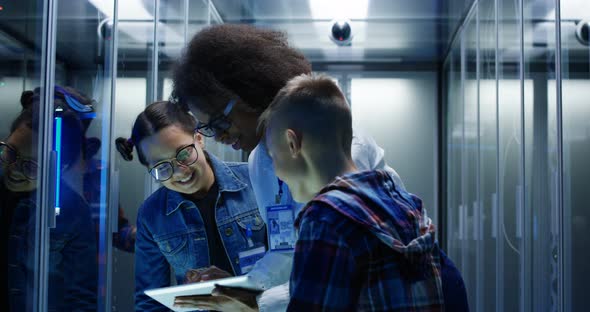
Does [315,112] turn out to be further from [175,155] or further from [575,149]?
[575,149]

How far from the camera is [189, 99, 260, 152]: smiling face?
72.7 inches

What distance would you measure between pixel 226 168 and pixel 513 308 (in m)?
2.45

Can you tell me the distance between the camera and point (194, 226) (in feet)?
7.36

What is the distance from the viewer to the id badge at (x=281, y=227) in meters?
1.69

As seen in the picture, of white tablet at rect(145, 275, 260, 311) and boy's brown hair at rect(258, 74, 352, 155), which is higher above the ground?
boy's brown hair at rect(258, 74, 352, 155)

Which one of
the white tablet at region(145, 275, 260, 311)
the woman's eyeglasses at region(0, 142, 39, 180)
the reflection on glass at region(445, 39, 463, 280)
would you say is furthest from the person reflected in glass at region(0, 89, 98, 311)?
the reflection on glass at region(445, 39, 463, 280)

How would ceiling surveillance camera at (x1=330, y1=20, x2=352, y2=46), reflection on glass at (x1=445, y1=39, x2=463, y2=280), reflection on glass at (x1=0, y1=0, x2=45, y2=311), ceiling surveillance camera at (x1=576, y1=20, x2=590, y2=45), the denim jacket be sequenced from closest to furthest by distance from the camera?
reflection on glass at (x1=0, y1=0, x2=45, y2=311), the denim jacket, ceiling surveillance camera at (x1=576, y1=20, x2=590, y2=45), reflection on glass at (x1=445, y1=39, x2=463, y2=280), ceiling surveillance camera at (x1=330, y1=20, x2=352, y2=46)

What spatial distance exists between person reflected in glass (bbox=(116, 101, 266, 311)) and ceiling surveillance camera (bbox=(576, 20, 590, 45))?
4.91ft

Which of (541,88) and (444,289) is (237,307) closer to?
(444,289)

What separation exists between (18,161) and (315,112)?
1.23m

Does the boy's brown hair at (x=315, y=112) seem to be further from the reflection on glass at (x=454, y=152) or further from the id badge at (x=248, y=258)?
the reflection on glass at (x=454, y=152)

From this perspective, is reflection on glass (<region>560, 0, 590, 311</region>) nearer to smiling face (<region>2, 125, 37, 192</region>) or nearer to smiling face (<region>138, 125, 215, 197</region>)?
smiling face (<region>138, 125, 215, 197</region>)

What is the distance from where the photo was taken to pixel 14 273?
219 cm

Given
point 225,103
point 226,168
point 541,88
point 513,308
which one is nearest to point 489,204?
point 513,308
